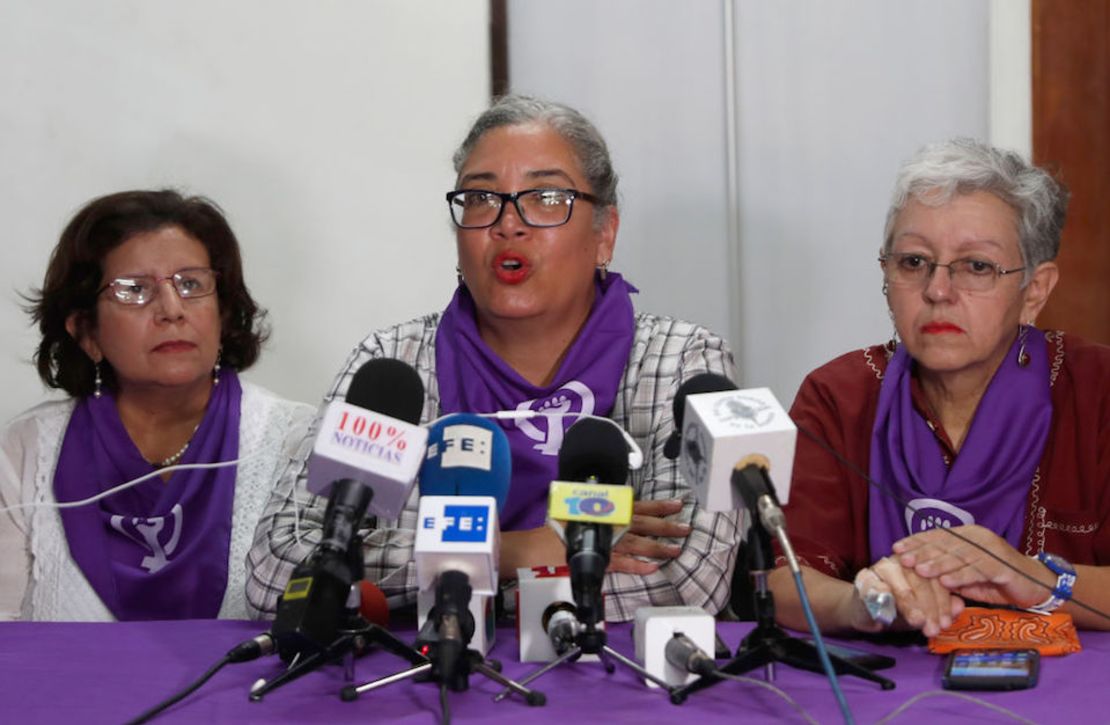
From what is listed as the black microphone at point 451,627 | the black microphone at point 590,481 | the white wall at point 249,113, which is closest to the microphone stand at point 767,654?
the black microphone at point 590,481

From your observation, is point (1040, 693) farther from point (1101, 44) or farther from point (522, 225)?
point (1101, 44)

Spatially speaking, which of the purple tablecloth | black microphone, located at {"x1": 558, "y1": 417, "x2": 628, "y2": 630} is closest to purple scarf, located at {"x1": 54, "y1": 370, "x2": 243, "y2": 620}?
the purple tablecloth

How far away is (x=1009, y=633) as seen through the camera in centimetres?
178

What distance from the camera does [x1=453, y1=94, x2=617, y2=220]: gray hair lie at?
8.28ft

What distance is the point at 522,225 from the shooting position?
2449mm

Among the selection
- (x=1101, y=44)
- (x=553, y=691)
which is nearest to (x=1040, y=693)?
(x=553, y=691)

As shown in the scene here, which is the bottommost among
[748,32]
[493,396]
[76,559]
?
[76,559]

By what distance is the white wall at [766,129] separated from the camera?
3.42 metres

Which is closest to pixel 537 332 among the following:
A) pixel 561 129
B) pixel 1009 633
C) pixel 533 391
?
pixel 533 391

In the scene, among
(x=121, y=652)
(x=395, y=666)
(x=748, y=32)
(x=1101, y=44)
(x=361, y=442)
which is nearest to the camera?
(x=361, y=442)

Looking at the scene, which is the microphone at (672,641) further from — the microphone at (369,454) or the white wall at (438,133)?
the white wall at (438,133)

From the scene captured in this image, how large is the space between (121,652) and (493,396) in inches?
35.8

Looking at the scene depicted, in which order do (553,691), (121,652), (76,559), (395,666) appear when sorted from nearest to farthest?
(553,691)
(395,666)
(121,652)
(76,559)

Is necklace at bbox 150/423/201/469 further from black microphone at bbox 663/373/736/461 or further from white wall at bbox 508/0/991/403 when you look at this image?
black microphone at bbox 663/373/736/461
